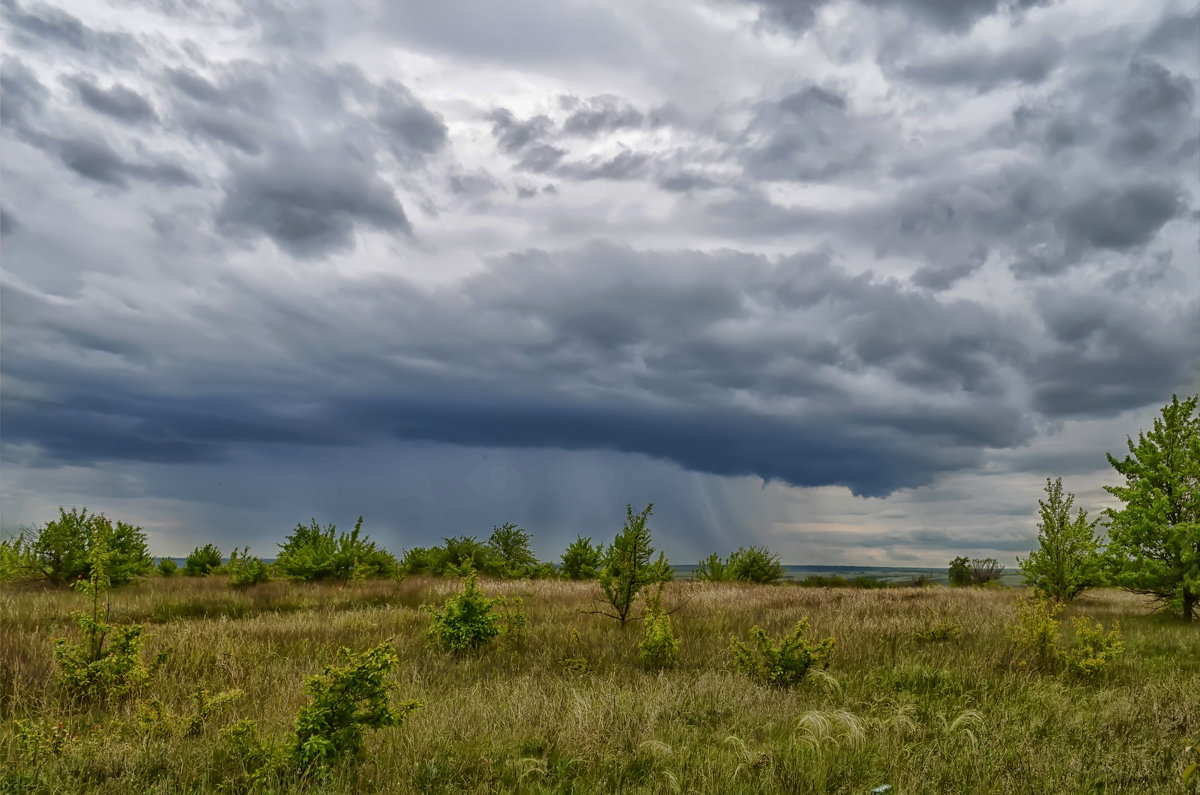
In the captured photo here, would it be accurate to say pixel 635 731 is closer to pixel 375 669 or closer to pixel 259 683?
pixel 375 669

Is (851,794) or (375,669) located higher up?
(375,669)

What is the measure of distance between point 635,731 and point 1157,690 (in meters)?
6.50

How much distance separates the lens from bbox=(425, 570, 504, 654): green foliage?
386 inches

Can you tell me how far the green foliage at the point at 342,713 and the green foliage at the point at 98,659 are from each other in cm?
320

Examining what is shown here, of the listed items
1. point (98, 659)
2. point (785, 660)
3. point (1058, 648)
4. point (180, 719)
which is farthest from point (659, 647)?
point (98, 659)

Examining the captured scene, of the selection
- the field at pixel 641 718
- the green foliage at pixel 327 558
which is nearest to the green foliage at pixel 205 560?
the green foliage at pixel 327 558

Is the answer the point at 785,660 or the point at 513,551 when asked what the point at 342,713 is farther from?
the point at 513,551

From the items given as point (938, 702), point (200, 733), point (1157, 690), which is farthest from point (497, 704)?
point (1157, 690)

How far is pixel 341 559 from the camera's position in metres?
23.3

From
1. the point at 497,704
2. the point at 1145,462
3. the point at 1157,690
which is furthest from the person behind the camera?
the point at 1145,462

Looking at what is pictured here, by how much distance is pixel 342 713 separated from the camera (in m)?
5.30

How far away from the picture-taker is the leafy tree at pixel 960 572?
36594 mm

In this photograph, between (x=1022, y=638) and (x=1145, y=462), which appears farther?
(x=1145, y=462)

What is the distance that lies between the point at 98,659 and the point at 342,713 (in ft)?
13.1
